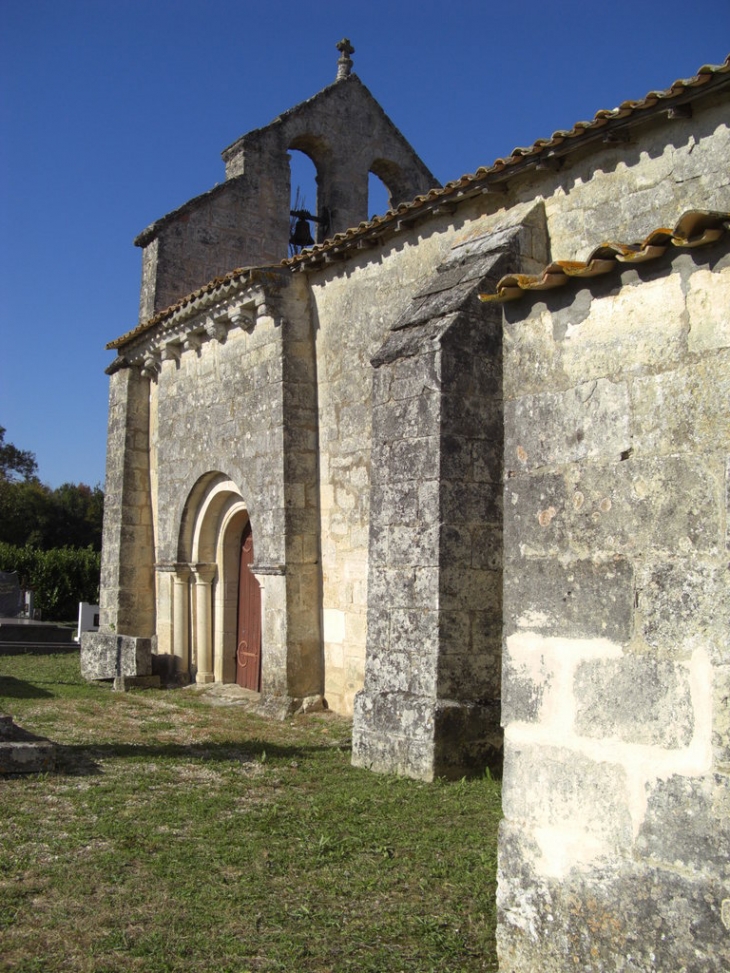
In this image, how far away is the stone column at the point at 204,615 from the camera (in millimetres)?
12039

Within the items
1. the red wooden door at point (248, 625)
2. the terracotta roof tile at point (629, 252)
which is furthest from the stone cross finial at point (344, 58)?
the terracotta roof tile at point (629, 252)

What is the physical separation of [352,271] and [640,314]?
6.64 meters

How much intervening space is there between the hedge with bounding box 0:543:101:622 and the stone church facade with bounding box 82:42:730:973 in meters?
11.6

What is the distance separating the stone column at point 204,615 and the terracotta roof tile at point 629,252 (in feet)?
30.1

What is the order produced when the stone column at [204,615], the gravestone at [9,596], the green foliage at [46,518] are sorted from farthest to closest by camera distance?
the green foliage at [46,518] < the gravestone at [9,596] < the stone column at [204,615]

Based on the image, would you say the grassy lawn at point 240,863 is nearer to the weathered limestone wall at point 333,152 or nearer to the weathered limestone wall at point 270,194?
the weathered limestone wall at point 270,194

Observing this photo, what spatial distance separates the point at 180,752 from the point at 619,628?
5.44 m

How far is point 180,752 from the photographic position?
762 centimetres

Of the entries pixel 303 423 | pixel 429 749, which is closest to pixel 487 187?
pixel 303 423

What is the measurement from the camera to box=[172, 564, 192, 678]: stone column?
12250 mm

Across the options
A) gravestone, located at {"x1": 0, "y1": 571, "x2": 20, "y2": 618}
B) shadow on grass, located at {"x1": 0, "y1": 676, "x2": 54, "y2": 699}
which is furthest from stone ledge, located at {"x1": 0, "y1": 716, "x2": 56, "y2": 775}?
gravestone, located at {"x1": 0, "y1": 571, "x2": 20, "y2": 618}

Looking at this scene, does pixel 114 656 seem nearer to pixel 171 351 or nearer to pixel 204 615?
pixel 204 615

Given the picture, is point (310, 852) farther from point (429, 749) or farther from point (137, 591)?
point (137, 591)

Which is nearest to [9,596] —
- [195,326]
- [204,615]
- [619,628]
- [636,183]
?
[204,615]
